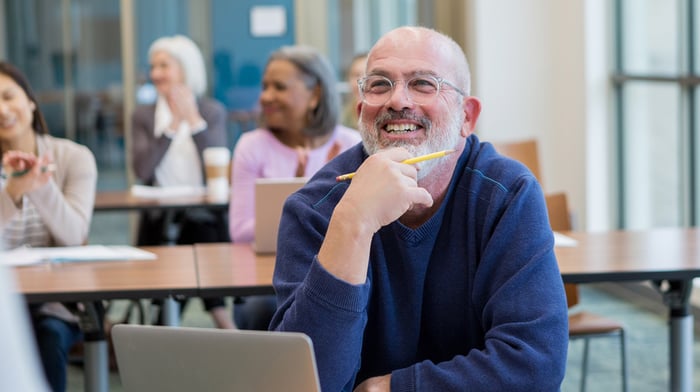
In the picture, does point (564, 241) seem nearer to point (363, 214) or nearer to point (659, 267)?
point (659, 267)

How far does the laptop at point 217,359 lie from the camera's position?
140 cm

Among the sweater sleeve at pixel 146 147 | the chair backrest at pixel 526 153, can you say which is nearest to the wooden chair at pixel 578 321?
the chair backrest at pixel 526 153

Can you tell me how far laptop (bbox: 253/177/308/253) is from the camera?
9.95ft

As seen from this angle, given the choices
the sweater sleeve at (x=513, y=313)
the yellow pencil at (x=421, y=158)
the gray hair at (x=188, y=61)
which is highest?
the gray hair at (x=188, y=61)

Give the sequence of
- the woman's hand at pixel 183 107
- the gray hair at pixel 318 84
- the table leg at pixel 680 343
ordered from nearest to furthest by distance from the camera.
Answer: the table leg at pixel 680 343
the gray hair at pixel 318 84
the woman's hand at pixel 183 107

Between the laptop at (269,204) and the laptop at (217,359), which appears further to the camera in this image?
the laptop at (269,204)

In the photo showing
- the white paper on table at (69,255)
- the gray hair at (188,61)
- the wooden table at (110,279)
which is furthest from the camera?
the gray hair at (188,61)

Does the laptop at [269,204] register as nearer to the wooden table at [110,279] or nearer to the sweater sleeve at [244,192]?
the wooden table at [110,279]

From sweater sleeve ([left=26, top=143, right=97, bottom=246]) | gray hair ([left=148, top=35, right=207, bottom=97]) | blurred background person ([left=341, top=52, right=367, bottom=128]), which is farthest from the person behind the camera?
gray hair ([left=148, top=35, right=207, bottom=97])

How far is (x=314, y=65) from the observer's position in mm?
3957

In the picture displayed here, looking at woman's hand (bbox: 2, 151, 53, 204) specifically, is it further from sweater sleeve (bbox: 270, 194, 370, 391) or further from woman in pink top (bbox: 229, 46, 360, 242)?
sweater sleeve (bbox: 270, 194, 370, 391)

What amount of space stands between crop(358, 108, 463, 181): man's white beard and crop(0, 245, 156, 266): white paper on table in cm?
143

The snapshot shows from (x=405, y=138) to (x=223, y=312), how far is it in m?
2.56

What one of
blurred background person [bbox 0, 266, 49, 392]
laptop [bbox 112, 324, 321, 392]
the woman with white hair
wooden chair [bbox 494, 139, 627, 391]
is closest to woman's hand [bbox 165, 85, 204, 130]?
the woman with white hair
